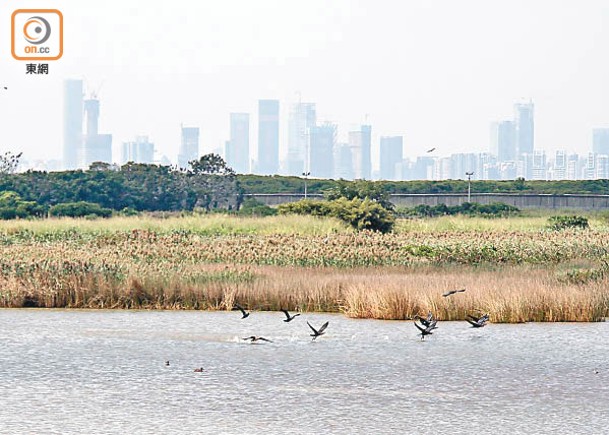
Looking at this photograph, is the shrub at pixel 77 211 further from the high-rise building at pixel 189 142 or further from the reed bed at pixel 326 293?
the high-rise building at pixel 189 142

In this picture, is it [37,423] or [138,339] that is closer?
[37,423]

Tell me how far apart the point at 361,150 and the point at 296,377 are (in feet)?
552

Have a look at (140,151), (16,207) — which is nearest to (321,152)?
(140,151)

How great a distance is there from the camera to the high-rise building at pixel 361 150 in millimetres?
174000

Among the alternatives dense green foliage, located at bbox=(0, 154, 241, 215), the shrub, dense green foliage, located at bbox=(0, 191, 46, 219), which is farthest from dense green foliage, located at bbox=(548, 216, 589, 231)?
dense green foliage, located at bbox=(0, 154, 241, 215)

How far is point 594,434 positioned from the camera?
8008 millimetres

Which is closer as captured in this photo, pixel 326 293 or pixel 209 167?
pixel 326 293

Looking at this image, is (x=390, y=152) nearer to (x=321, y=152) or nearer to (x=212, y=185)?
(x=321, y=152)

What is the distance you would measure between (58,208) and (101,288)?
3269 cm

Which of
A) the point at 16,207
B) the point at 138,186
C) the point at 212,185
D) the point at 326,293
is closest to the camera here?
the point at 326,293

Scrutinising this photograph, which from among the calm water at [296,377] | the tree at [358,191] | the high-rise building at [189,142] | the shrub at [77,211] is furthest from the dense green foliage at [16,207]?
the high-rise building at [189,142]

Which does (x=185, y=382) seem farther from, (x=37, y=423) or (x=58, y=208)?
(x=58, y=208)

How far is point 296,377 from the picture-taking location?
34.4 ft

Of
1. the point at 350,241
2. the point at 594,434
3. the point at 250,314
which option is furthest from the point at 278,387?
the point at 350,241
